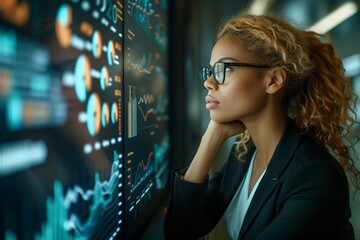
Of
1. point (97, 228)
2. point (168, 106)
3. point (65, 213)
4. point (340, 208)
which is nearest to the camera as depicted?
point (65, 213)

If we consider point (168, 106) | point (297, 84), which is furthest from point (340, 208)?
point (168, 106)

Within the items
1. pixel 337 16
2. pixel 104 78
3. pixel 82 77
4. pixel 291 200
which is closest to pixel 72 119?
pixel 82 77

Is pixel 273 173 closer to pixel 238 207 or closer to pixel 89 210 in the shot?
pixel 238 207

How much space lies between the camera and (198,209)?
1239 millimetres

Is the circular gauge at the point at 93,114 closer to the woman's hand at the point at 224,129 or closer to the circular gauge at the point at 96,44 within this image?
the circular gauge at the point at 96,44

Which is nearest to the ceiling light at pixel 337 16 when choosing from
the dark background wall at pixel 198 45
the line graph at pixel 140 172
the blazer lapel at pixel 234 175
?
the dark background wall at pixel 198 45

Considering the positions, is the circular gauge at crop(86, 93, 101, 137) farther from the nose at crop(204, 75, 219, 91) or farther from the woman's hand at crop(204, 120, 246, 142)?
the woman's hand at crop(204, 120, 246, 142)

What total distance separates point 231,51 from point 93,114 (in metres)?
0.56

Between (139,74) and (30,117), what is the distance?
27.3 inches

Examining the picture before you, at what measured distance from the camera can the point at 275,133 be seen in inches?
47.7

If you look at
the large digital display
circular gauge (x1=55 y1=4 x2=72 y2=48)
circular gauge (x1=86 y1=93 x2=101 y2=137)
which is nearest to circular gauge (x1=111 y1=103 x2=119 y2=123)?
the large digital display

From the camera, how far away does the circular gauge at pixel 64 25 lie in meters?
0.60

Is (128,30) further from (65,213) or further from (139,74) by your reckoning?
(65,213)

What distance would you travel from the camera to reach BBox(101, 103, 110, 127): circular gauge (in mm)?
820
